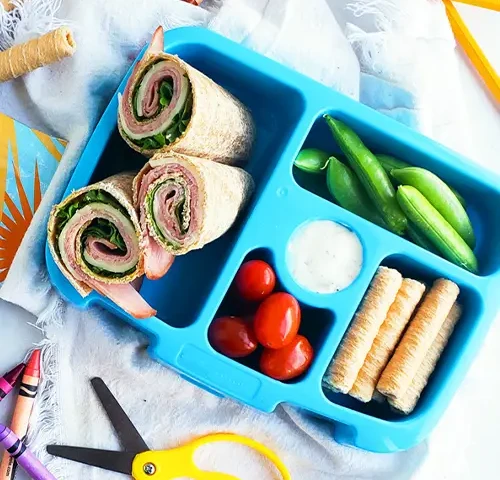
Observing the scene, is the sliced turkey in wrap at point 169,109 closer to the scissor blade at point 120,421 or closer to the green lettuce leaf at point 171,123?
the green lettuce leaf at point 171,123

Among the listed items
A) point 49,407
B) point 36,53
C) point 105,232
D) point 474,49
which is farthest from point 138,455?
point 474,49

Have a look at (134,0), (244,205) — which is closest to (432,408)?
(244,205)

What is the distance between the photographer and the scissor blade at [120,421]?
1.28m

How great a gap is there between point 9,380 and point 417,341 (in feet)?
2.15

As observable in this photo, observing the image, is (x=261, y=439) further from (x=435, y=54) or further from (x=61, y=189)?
(x=435, y=54)

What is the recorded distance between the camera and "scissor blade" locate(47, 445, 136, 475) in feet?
A: 4.15

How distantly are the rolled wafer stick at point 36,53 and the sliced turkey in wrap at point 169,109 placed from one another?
17cm

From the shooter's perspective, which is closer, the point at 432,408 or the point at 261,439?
the point at 432,408

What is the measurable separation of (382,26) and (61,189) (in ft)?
2.01

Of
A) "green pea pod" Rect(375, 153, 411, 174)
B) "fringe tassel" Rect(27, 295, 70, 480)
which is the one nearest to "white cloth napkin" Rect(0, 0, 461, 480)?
"fringe tassel" Rect(27, 295, 70, 480)

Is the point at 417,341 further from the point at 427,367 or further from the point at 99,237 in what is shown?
the point at 99,237

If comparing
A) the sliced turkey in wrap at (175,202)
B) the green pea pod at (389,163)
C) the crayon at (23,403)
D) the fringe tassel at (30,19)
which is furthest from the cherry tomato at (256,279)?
the fringe tassel at (30,19)

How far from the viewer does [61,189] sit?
1244mm

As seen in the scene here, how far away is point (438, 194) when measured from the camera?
1.23m
